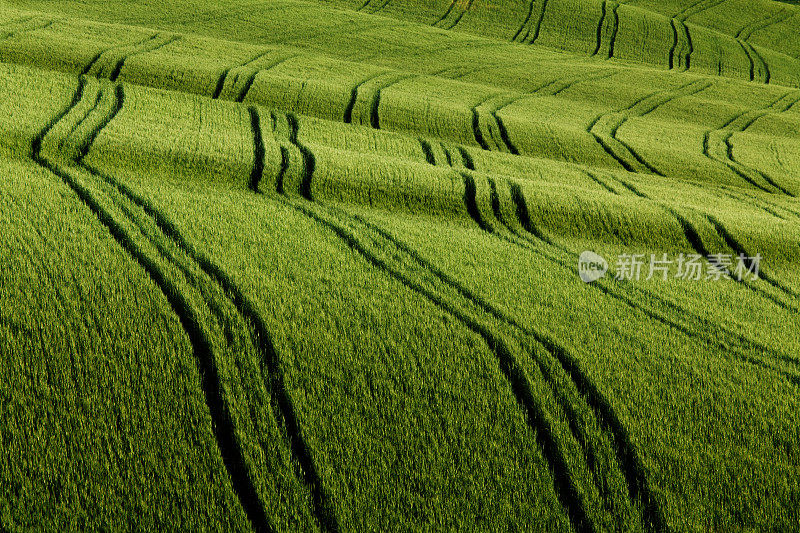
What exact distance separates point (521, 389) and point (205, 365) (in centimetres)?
324

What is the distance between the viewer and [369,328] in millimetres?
7438

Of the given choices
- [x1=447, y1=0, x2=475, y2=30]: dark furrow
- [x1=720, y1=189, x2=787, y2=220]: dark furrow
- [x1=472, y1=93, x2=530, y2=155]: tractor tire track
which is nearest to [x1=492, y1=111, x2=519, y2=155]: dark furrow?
[x1=472, y1=93, x2=530, y2=155]: tractor tire track

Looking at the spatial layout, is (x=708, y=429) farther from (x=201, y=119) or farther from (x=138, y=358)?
(x=201, y=119)

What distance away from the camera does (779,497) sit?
5816 millimetres

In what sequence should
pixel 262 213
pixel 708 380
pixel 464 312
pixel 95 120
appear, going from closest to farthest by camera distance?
pixel 708 380, pixel 464 312, pixel 262 213, pixel 95 120

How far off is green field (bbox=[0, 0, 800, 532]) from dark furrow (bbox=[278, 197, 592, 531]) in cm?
3

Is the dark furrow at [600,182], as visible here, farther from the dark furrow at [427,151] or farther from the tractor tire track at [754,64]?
the tractor tire track at [754,64]

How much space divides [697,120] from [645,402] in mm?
21944

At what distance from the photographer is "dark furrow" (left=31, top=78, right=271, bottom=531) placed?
5414 mm

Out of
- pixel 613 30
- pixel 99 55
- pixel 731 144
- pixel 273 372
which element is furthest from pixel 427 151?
pixel 613 30

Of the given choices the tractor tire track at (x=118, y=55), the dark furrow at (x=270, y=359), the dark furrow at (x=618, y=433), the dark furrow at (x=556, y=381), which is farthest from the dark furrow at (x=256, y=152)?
the dark furrow at (x=618, y=433)

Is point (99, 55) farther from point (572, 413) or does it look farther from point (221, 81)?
point (572, 413)

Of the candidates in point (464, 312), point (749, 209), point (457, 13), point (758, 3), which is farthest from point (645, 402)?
point (758, 3)

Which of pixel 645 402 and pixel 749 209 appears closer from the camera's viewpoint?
pixel 645 402
